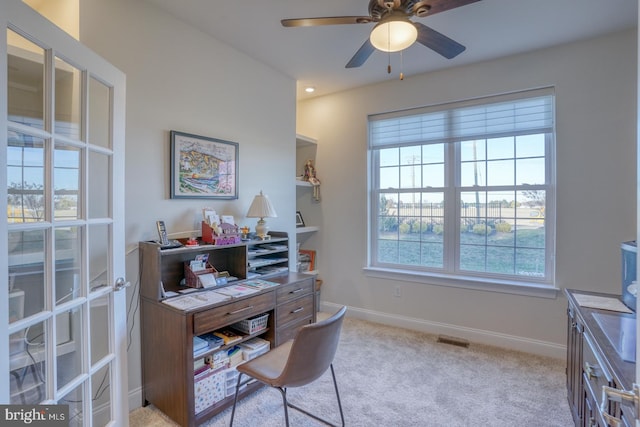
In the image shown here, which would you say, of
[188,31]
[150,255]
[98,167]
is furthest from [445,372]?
[188,31]

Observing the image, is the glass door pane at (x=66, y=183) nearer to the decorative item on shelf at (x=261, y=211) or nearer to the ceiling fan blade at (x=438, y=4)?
the decorative item on shelf at (x=261, y=211)

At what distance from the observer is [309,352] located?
1.54 m

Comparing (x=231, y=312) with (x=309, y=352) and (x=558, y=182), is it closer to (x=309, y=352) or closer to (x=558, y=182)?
(x=309, y=352)

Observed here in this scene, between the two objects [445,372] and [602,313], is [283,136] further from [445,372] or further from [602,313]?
[602,313]

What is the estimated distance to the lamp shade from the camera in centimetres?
271

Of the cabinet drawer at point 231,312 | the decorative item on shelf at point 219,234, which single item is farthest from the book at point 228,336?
the decorative item on shelf at point 219,234

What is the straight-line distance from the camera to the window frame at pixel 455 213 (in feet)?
9.34

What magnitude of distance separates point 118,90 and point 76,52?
0.96 feet

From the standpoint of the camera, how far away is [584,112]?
264 cm

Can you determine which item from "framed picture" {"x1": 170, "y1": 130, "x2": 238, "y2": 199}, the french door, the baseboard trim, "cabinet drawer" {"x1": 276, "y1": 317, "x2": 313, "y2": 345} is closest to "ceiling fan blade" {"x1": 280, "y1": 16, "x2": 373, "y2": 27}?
the french door

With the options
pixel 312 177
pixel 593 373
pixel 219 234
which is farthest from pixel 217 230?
pixel 593 373

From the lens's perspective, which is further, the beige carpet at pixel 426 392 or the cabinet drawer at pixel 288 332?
the cabinet drawer at pixel 288 332

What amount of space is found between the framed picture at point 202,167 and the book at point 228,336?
40.4 inches

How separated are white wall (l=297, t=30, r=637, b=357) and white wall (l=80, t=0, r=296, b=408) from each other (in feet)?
3.88
